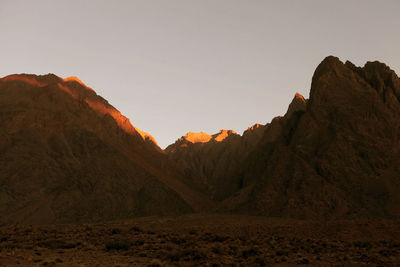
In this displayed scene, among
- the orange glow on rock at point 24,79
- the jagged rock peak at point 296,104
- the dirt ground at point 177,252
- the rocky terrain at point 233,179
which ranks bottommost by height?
the dirt ground at point 177,252

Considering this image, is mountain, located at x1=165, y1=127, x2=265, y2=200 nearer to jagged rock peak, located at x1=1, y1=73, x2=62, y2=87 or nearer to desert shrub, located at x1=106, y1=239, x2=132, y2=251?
jagged rock peak, located at x1=1, y1=73, x2=62, y2=87

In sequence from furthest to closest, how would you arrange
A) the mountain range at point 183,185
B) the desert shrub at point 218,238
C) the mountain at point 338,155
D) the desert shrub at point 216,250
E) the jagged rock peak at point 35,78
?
1. the jagged rock peak at point 35,78
2. the mountain range at point 183,185
3. the mountain at point 338,155
4. the desert shrub at point 218,238
5. the desert shrub at point 216,250

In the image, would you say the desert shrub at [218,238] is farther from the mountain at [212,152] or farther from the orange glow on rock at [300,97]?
the mountain at [212,152]

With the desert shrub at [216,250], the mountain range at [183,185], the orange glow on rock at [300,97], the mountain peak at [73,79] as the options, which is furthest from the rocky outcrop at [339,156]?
the mountain peak at [73,79]

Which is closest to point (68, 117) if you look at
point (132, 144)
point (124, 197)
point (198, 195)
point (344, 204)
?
point (132, 144)

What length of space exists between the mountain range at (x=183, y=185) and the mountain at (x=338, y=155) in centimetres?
16

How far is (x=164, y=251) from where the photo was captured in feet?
60.6

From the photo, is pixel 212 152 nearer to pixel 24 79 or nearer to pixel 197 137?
pixel 197 137

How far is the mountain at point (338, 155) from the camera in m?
49.1

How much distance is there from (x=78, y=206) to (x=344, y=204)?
38.9 metres

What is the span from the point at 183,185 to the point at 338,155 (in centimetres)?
3704

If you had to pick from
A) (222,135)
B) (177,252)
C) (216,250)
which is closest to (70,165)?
(216,250)

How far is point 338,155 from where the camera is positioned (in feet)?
181

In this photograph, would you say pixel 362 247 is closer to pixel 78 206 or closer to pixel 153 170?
pixel 78 206
